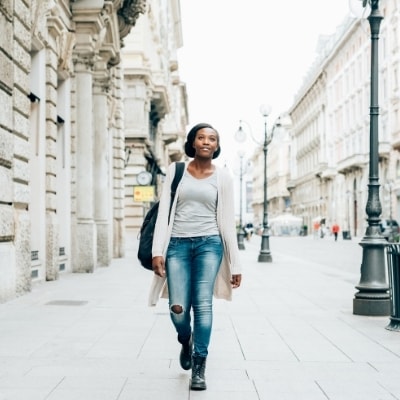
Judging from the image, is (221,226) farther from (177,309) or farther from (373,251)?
(373,251)

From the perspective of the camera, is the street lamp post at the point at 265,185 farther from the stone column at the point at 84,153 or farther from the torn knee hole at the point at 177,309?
the torn knee hole at the point at 177,309

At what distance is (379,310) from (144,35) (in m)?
27.7

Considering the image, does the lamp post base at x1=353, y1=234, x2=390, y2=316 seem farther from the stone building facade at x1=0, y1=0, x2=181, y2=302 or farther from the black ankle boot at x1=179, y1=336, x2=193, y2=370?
the stone building facade at x1=0, y1=0, x2=181, y2=302

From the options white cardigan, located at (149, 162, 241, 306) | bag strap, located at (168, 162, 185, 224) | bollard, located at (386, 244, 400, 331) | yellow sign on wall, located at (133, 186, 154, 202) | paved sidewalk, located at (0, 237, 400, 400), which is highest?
yellow sign on wall, located at (133, 186, 154, 202)

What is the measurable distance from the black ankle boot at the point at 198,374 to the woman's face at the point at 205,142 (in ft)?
4.86

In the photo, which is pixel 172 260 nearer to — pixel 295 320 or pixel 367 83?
pixel 295 320

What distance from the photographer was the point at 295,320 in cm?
944

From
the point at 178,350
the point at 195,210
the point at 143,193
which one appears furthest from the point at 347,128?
the point at 195,210

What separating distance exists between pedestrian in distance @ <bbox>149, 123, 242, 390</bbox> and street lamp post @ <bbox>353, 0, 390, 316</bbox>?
4.74 metres

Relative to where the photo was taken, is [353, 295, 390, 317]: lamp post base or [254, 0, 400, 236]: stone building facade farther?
[254, 0, 400, 236]: stone building facade

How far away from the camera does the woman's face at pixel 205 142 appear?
5504 mm

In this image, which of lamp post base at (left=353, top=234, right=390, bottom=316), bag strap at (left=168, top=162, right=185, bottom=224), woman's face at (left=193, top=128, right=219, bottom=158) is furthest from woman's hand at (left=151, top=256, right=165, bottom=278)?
lamp post base at (left=353, top=234, right=390, bottom=316)

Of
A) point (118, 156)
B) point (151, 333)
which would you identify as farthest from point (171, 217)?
point (118, 156)

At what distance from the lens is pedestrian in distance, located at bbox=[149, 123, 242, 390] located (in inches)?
214
